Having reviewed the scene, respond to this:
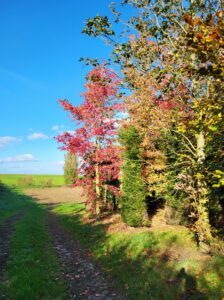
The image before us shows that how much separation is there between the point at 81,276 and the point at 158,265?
2730 millimetres

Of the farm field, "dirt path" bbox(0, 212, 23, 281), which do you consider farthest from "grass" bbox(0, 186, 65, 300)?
"dirt path" bbox(0, 212, 23, 281)

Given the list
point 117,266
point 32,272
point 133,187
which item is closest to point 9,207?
point 133,187

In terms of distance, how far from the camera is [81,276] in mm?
9766

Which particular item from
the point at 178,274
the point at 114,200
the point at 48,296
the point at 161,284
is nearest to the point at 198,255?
the point at 178,274

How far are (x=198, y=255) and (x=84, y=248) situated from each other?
5.68m

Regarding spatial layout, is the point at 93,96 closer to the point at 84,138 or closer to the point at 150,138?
the point at 84,138

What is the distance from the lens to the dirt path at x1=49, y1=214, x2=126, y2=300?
830 centimetres

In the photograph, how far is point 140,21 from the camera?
11062 mm

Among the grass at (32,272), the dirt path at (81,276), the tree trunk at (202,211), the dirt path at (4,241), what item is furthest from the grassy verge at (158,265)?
the dirt path at (4,241)

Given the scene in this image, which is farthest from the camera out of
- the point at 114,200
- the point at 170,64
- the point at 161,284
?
the point at 114,200

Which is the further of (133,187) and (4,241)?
(133,187)

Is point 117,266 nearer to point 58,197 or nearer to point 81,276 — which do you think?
point 81,276

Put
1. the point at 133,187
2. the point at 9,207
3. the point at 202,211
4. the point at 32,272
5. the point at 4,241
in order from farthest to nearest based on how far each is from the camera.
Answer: the point at 9,207 < the point at 133,187 < the point at 4,241 < the point at 202,211 < the point at 32,272

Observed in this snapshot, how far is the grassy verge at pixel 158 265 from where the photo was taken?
805 cm
